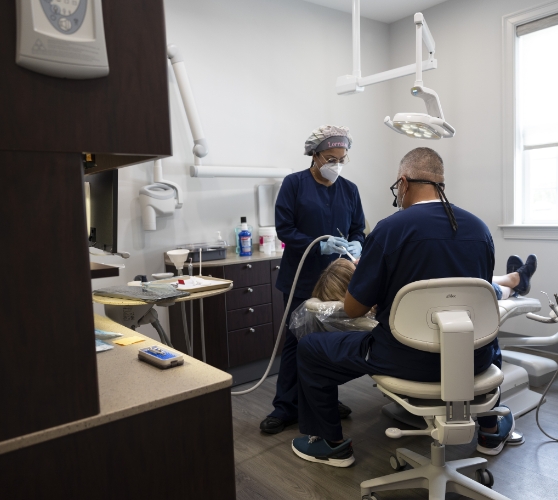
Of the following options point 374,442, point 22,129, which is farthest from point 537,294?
→ point 22,129

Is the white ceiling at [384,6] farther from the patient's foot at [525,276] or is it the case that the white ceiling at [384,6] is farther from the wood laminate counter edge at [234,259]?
the patient's foot at [525,276]

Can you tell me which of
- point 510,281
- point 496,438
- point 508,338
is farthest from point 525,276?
point 496,438

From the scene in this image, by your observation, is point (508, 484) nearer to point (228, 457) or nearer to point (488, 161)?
point (228, 457)

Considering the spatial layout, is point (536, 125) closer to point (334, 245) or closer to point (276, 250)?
point (276, 250)

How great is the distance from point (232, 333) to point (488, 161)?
2.32 metres

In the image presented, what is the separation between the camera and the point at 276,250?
11.8 ft

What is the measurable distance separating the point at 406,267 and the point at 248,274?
5.32 feet

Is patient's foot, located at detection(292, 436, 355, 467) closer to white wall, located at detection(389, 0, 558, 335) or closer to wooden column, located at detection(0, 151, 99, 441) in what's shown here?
wooden column, located at detection(0, 151, 99, 441)

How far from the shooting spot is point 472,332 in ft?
4.88

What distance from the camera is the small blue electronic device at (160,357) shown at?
3.94 feet

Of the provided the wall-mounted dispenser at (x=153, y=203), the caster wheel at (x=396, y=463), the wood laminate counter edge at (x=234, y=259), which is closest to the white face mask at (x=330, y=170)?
the wood laminate counter edge at (x=234, y=259)

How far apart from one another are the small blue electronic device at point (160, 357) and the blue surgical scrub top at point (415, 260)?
71cm

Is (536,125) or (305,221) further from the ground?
(536,125)

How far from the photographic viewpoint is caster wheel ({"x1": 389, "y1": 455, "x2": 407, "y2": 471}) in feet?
6.59
